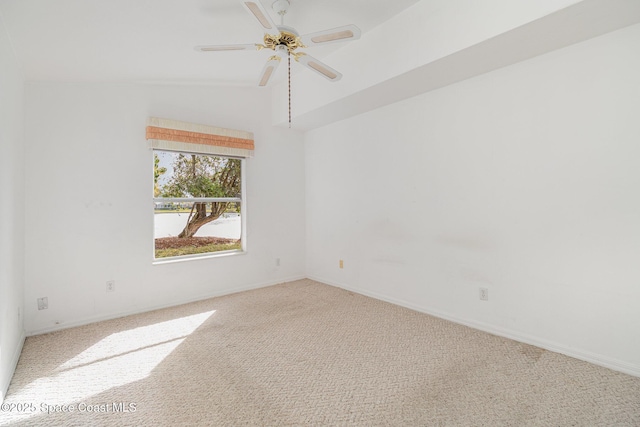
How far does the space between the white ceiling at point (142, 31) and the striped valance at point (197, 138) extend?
52 cm

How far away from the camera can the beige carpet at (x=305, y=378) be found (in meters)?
1.72

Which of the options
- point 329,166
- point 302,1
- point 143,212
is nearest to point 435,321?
point 329,166

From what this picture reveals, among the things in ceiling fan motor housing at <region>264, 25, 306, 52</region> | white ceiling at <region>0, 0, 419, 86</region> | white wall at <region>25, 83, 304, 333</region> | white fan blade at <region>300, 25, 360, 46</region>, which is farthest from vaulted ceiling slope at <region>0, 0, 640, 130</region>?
white fan blade at <region>300, 25, 360, 46</region>

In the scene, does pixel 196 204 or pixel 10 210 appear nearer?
pixel 10 210

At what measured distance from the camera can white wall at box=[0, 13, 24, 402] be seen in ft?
6.31

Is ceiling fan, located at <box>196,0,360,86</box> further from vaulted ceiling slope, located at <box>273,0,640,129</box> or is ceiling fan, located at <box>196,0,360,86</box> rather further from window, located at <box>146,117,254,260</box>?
window, located at <box>146,117,254,260</box>

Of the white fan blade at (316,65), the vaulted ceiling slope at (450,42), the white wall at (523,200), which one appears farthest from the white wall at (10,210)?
the white wall at (523,200)

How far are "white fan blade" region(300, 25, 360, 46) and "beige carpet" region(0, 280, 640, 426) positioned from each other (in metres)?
2.33

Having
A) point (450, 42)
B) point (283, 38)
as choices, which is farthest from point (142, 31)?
point (450, 42)

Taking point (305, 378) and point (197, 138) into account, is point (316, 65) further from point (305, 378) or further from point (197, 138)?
point (305, 378)

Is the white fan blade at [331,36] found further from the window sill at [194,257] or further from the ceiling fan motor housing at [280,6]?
the window sill at [194,257]

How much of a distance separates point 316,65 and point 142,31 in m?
1.38

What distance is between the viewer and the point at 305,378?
82.2 inches

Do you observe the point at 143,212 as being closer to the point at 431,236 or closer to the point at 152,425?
the point at 152,425
